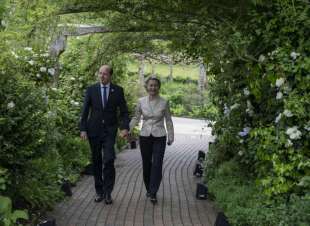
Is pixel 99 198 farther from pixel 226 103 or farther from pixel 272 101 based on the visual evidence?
pixel 272 101

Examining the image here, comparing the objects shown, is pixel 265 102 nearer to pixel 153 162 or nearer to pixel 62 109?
pixel 153 162

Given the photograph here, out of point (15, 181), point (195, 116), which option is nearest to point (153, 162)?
point (15, 181)

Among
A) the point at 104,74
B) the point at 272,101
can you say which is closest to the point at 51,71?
the point at 104,74

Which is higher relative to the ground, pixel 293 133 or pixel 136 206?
pixel 293 133

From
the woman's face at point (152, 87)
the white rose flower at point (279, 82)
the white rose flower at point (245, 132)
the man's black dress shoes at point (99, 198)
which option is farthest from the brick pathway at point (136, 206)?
the white rose flower at point (279, 82)

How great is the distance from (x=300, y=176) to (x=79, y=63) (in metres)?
8.38

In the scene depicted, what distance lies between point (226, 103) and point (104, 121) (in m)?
1.79

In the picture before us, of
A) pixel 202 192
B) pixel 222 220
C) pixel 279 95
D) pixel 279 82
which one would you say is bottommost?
pixel 202 192

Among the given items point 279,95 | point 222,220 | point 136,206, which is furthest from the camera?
point 136,206

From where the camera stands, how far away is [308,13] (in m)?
6.32

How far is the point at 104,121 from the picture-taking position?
305 inches

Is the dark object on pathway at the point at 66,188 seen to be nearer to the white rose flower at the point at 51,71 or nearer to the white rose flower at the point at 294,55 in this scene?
the white rose flower at the point at 51,71

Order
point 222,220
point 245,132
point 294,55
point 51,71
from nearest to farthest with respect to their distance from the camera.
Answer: point 294,55 → point 222,220 → point 245,132 → point 51,71

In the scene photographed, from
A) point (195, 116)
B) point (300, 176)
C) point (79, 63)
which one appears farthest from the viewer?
point (195, 116)
